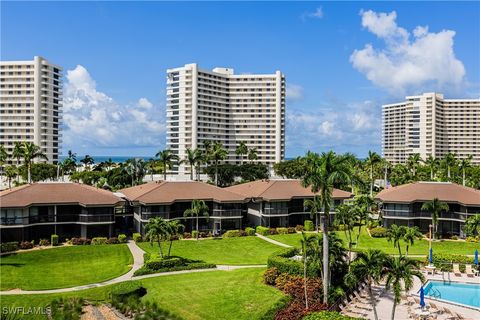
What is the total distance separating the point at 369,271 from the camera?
3281 cm

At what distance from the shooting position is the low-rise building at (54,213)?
5769 centimetres

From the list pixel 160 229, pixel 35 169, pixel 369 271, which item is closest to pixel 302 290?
pixel 369 271

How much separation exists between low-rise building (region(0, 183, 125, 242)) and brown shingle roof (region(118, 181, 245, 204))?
16.4 ft

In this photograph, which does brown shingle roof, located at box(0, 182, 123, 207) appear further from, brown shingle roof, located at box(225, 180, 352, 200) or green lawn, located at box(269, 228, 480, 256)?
green lawn, located at box(269, 228, 480, 256)

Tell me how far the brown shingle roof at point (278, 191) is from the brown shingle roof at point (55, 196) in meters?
23.9

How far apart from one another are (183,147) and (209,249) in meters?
117

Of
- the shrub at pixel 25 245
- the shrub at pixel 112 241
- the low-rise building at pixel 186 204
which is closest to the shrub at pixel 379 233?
the low-rise building at pixel 186 204

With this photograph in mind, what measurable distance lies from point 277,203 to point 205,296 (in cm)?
3679

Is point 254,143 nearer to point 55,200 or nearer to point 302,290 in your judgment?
point 55,200

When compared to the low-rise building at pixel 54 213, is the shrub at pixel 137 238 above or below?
below

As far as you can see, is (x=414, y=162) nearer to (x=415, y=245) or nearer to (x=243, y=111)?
(x=415, y=245)

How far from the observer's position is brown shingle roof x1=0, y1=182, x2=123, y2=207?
58806 mm

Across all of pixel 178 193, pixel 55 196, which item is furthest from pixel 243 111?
pixel 55 196

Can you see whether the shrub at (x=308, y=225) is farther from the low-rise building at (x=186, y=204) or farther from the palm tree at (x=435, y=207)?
the palm tree at (x=435, y=207)
